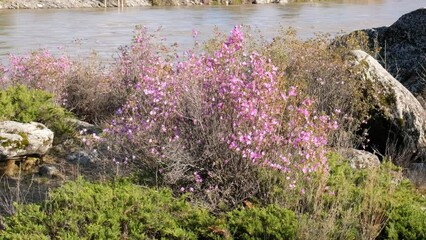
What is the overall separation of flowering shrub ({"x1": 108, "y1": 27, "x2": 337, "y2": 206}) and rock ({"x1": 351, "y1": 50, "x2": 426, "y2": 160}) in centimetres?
331

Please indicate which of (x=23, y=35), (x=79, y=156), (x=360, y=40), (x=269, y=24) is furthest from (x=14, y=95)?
(x=269, y=24)

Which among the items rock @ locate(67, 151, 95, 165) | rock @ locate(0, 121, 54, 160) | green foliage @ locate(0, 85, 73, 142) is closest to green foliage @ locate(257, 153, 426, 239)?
rock @ locate(67, 151, 95, 165)

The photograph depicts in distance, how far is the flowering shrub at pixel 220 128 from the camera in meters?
5.02

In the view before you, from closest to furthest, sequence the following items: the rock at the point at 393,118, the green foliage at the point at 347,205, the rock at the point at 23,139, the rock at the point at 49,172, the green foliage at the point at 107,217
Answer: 1. the green foliage at the point at 107,217
2. the green foliage at the point at 347,205
3. the rock at the point at 49,172
4. the rock at the point at 23,139
5. the rock at the point at 393,118

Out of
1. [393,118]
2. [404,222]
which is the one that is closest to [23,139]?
[404,222]

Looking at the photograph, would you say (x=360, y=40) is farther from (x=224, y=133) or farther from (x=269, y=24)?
(x=269, y=24)

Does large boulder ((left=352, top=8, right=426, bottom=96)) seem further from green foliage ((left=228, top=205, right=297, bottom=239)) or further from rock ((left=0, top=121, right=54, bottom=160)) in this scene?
green foliage ((left=228, top=205, right=297, bottom=239))

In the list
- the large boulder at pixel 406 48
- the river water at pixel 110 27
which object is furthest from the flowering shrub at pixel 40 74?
the river water at pixel 110 27

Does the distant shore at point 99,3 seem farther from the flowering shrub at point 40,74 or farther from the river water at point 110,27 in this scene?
the flowering shrub at point 40,74

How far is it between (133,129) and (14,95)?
3.02m

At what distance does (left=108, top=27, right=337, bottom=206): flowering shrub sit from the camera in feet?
16.5

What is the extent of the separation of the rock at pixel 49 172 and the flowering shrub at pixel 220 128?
1502 millimetres

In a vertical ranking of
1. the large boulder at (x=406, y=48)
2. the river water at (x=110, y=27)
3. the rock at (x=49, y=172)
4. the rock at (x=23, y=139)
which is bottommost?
the river water at (x=110, y=27)

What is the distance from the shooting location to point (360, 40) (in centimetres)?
1166
